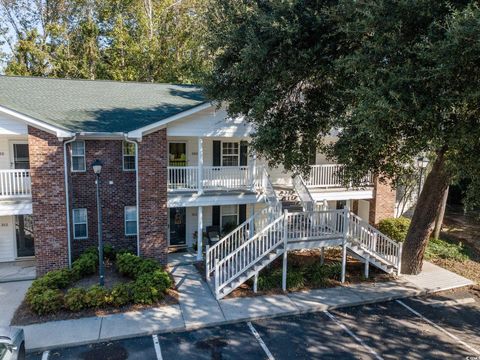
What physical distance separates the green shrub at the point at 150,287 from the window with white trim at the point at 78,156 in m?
5.07

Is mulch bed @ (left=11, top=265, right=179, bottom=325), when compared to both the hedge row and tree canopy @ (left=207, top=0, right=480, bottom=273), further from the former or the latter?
tree canopy @ (left=207, top=0, right=480, bottom=273)

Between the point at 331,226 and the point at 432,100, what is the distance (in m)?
5.71

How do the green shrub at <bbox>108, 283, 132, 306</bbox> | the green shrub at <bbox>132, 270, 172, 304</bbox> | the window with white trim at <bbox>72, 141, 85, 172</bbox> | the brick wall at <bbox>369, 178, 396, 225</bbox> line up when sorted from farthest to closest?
the brick wall at <bbox>369, 178, 396, 225</bbox>
the window with white trim at <bbox>72, 141, 85, 172</bbox>
the green shrub at <bbox>132, 270, 172, 304</bbox>
the green shrub at <bbox>108, 283, 132, 306</bbox>

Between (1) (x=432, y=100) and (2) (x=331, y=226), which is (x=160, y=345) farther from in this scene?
(1) (x=432, y=100)

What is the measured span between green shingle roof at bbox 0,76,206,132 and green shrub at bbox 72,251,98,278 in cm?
435

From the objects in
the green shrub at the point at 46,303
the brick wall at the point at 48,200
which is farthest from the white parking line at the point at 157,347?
the brick wall at the point at 48,200

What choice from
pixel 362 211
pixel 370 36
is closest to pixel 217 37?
pixel 370 36

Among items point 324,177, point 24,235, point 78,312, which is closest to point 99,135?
point 24,235

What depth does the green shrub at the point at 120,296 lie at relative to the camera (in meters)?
9.78

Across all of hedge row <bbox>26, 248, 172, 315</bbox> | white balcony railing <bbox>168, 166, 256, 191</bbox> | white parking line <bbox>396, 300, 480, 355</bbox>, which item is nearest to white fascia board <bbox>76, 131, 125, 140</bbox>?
white balcony railing <bbox>168, 166, 256, 191</bbox>

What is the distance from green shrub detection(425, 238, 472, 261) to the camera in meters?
14.5

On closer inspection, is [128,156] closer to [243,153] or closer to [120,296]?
[243,153]

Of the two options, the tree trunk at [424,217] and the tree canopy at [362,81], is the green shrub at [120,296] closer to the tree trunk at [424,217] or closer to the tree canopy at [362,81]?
the tree canopy at [362,81]

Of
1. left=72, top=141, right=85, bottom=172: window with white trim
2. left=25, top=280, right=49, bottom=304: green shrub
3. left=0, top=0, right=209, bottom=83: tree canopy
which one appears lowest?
left=25, top=280, right=49, bottom=304: green shrub
